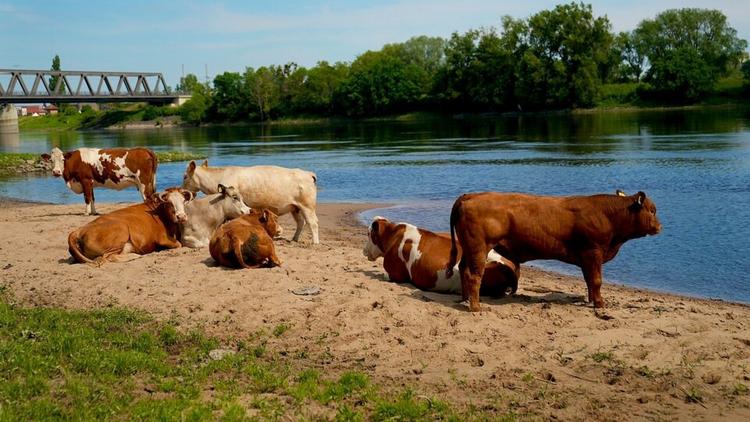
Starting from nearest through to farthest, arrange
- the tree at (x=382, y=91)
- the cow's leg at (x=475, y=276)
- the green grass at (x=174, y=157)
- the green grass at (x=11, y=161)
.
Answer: the cow's leg at (x=475, y=276) < the green grass at (x=11, y=161) < the green grass at (x=174, y=157) < the tree at (x=382, y=91)

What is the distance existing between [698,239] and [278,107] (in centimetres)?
13832

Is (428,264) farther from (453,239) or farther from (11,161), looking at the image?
(11,161)

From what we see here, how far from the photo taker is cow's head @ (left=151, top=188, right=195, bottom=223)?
46.2 ft

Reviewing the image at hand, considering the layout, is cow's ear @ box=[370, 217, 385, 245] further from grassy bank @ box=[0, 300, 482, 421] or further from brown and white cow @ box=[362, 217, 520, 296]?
grassy bank @ box=[0, 300, 482, 421]

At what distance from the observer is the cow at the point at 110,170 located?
20.7 metres

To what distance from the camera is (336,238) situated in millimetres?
18266

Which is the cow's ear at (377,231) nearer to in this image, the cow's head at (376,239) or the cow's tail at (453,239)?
the cow's head at (376,239)

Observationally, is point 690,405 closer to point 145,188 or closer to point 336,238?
point 336,238

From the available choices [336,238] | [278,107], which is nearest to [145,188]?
[336,238]

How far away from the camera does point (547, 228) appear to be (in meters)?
9.79

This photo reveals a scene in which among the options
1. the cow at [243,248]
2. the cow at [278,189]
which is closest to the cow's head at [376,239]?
the cow at [243,248]

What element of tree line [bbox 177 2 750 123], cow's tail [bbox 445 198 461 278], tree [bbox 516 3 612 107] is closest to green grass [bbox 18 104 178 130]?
tree line [bbox 177 2 750 123]

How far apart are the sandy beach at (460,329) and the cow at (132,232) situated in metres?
0.42

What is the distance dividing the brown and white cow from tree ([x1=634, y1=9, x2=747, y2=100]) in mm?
100677
